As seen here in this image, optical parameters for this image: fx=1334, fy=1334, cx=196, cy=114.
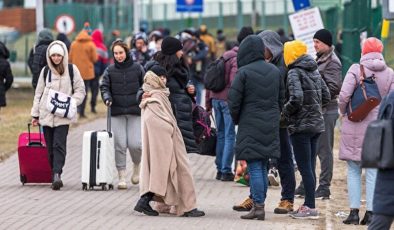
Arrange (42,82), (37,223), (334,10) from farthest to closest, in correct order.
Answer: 1. (334,10)
2. (42,82)
3. (37,223)

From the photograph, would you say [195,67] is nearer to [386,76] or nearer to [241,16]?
[386,76]

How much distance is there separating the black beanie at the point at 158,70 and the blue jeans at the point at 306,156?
1.43 meters

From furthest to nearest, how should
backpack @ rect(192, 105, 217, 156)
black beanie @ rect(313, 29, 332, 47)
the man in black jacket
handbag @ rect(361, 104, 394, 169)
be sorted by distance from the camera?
the man in black jacket
black beanie @ rect(313, 29, 332, 47)
backpack @ rect(192, 105, 217, 156)
handbag @ rect(361, 104, 394, 169)

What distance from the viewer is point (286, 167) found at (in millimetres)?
13625

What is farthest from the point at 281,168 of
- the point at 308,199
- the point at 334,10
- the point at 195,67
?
the point at 334,10

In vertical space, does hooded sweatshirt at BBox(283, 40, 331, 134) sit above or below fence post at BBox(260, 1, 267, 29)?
above

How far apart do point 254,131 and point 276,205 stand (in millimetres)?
2041

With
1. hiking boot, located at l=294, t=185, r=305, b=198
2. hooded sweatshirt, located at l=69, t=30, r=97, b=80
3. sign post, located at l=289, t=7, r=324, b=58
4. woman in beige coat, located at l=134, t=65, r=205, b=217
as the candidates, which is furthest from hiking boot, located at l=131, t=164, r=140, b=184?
hooded sweatshirt, located at l=69, t=30, r=97, b=80

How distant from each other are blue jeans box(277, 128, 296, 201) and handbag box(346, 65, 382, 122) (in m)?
0.79

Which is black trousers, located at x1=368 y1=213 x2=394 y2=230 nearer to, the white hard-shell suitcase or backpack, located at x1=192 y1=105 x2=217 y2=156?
backpack, located at x1=192 y1=105 x2=217 y2=156

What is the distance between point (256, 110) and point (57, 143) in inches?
151

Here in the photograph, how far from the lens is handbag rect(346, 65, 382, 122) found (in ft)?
42.3

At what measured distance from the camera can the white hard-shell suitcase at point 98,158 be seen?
15.7m

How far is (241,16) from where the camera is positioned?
2045 inches
